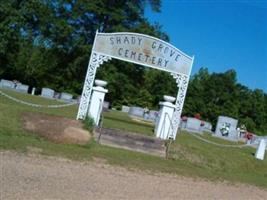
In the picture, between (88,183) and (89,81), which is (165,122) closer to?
(89,81)

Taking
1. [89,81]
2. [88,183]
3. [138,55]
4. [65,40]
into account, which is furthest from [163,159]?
[65,40]

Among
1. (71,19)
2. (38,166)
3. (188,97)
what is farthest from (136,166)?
(188,97)

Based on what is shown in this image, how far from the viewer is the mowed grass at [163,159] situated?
44.2 ft

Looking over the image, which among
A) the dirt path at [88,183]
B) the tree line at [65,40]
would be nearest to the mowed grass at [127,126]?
the dirt path at [88,183]

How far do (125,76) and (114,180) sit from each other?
36.4 m

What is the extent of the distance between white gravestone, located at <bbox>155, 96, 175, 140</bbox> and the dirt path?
5993mm

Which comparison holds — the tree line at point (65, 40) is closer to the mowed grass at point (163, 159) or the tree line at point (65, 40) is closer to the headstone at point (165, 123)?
the headstone at point (165, 123)

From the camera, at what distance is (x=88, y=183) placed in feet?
32.7

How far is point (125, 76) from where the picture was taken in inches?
1860

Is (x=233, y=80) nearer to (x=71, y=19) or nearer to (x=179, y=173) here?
(x=71, y=19)

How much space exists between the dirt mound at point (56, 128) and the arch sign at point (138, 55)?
225 centimetres

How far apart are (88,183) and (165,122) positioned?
33.4 feet

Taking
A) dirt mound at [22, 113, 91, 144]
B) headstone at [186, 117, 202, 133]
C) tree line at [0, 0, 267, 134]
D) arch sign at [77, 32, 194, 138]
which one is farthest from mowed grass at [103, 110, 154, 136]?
tree line at [0, 0, 267, 134]

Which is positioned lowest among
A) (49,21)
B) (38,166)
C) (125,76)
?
(38,166)
